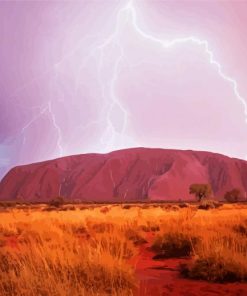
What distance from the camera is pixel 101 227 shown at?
1483cm

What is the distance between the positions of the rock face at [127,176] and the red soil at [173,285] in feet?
306

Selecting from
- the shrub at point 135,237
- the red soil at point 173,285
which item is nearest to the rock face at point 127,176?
the shrub at point 135,237

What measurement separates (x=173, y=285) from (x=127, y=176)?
4338 inches

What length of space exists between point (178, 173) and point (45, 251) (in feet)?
345

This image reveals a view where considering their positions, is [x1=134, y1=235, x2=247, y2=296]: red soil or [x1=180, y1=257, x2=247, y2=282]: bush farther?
[x1=180, y1=257, x2=247, y2=282]: bush

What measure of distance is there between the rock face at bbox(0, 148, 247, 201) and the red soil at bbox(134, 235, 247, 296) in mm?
93251

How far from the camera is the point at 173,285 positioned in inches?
243

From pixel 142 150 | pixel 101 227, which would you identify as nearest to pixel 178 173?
→ pixel 142 150

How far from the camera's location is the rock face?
108 meters

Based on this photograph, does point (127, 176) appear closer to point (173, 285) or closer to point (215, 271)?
point (215, 271)

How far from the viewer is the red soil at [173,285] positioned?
5586 millimetres

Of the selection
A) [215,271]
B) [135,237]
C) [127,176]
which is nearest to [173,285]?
[215,271]

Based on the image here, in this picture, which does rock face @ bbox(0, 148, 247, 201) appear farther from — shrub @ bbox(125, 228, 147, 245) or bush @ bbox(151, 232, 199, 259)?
bush @ bbox(151, 232, 199, 259)

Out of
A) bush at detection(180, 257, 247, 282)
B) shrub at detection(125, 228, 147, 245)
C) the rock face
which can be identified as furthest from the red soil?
the rock face
